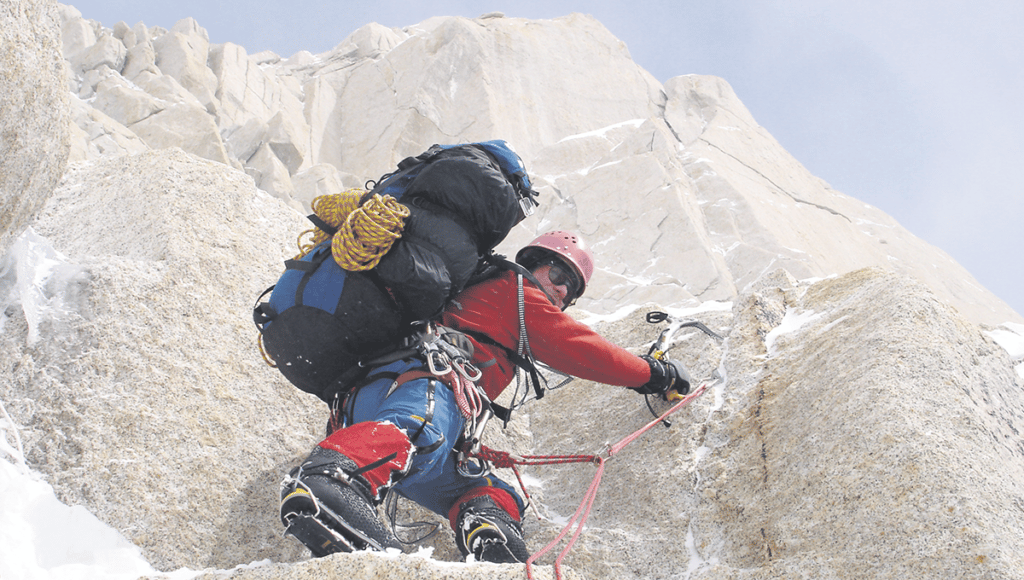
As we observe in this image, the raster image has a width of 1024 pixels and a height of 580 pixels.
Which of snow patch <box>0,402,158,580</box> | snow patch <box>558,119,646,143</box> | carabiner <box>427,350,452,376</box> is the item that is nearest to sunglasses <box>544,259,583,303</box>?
carabiner <box>427,350,452,376</box>

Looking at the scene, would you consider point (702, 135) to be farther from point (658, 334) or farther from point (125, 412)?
point (125, 412)

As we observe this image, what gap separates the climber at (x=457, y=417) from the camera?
10.7ft

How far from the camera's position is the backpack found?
13.0 feet

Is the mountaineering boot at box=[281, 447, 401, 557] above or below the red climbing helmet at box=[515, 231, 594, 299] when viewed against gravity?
below

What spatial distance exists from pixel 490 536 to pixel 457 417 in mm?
646

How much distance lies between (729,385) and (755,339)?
1.81ft

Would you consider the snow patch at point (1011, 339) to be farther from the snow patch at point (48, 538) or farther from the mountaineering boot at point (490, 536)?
the snow patch at point (48, 538)

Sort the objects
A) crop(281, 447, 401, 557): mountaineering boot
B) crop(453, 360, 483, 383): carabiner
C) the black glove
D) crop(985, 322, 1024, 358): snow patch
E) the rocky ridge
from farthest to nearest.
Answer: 1. crop(985, 322, 1024, 358): snow patch
2. the black glove
3. crop(453, 360, 483, 383): carabiner
4. the rocky ridge
5. crop(281, 447, 401, 557): mountaineering boot

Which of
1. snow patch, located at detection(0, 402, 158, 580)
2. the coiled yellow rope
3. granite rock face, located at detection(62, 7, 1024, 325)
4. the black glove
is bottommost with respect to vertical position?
granite rock face, located at detection(62, 7, 1024, 325)

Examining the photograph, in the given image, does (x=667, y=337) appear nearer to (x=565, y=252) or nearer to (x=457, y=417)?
(x=565, y=252)

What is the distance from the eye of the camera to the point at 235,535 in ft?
13.5

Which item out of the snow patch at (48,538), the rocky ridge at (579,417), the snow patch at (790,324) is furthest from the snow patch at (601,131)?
the snow patch at (48,538)

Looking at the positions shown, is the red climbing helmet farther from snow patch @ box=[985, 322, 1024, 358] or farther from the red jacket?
snow patch @ box=[985, 322, 1024, 358]

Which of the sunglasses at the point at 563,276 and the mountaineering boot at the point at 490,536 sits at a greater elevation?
the sunglasses at the point at 563,276
